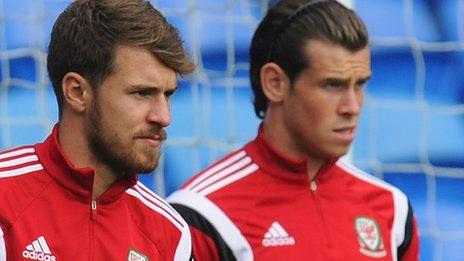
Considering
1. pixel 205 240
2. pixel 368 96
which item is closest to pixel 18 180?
pixel 205 240

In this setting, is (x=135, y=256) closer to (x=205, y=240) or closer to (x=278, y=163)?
(x=205, y=240)

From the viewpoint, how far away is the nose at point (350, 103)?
3461mm

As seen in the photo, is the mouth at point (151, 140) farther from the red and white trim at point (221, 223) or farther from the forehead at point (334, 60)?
the forehead at point (334, 60)

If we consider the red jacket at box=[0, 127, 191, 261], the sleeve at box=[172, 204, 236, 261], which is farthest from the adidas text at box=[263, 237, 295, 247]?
the red jacket at box=[0, 127, 191, 261]

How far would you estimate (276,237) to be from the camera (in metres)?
3.40

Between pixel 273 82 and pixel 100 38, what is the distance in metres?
0.82

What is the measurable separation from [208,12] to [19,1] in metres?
0.66

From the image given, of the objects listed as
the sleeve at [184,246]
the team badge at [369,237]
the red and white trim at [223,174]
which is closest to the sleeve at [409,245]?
the team badge at [369,237]

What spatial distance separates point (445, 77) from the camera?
15.0ft

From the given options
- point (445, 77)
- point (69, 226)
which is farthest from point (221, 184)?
point (445, 77)

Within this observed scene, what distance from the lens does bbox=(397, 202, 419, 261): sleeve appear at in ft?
11.9

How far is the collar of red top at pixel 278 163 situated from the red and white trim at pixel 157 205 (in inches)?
19.7

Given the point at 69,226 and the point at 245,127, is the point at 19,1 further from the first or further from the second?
the point at 69,226

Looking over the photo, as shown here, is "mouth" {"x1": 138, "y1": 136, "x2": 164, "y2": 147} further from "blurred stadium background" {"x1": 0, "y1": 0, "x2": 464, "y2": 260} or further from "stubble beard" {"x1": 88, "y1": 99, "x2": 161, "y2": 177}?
"blurred stadium background" {"x1": 0, "y1": 0, "x2": 464, "y2": 260}
